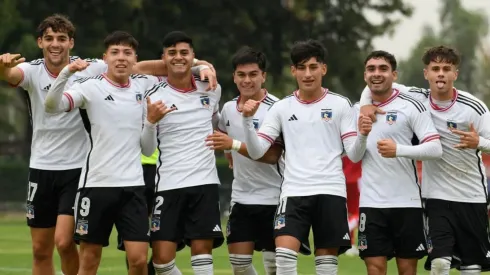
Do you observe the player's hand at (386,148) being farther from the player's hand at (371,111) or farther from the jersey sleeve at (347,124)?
the player's hand at (371,111)

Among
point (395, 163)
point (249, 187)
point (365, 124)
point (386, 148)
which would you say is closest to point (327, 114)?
point (365, 124)

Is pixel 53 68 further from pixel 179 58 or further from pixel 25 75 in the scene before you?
pixel 179 58

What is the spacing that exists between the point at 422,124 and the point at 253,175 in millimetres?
1684

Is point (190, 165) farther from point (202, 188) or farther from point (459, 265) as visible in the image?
point (459, 265)

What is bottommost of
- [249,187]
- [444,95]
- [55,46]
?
[249,187]

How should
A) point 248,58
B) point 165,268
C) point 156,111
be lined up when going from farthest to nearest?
1. point 248,58
2. point 165,268
3. point 156,111

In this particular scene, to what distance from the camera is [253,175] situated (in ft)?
37.3

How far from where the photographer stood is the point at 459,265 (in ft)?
36.9

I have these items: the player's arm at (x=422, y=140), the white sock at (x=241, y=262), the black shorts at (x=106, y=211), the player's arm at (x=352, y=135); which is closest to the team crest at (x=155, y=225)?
the black shorts at (x=106, y=211)

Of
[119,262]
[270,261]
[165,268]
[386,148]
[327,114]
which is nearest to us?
[386,148]

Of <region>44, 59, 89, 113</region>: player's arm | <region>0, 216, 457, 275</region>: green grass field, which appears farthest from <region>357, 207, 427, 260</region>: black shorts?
<region>0, 216, 457, 275</region>: green grass field

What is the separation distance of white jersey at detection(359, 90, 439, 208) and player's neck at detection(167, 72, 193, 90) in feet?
5.78

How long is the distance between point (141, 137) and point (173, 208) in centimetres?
71

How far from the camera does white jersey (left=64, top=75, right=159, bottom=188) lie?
1067 centimetres
